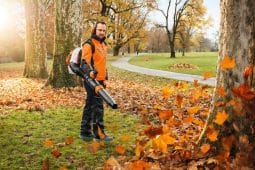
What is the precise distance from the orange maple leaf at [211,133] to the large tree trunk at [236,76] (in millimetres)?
30

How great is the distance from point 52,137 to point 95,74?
1647 mm

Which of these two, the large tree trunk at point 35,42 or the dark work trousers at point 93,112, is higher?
the large tree trunk at point 35,42

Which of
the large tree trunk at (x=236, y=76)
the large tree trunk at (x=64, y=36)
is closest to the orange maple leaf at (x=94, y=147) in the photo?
the large tree trunk at (x=236, y=76)

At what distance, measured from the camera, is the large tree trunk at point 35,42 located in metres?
19.1

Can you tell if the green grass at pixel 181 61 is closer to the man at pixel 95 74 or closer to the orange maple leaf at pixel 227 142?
the man at pixel 95 74

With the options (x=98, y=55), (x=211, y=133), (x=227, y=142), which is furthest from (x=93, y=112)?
(x=227, y=142)

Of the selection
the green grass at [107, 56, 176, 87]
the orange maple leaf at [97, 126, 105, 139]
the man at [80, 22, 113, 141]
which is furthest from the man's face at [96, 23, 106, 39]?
the green grass at [107, 56, 176, 87]

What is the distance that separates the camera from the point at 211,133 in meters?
5.03

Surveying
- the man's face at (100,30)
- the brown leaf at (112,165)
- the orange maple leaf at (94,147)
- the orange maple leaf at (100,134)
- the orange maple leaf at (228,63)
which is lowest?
the orange maple leaf at (94,147)

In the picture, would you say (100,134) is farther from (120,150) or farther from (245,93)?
(245,93)

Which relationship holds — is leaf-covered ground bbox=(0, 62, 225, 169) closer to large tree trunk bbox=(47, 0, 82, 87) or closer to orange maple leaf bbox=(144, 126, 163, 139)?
orange maple leaf bbox=(144, 126, 163, 139)

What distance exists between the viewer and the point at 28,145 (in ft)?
21.0

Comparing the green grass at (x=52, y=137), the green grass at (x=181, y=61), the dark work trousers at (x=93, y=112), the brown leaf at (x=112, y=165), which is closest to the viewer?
the brown leaf at (x=112, y=165)

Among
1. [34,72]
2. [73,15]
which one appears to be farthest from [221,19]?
[34,72]
